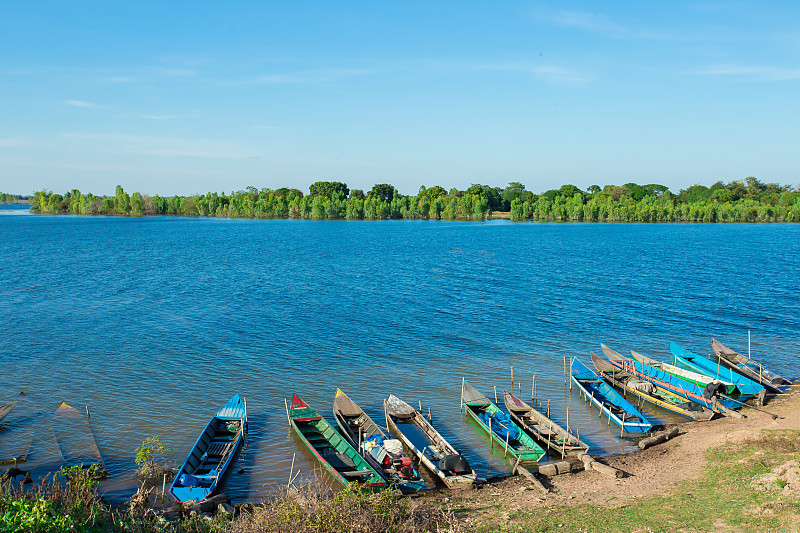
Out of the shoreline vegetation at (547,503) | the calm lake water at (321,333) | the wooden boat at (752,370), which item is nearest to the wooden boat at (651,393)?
the calm lake water at (321,333)

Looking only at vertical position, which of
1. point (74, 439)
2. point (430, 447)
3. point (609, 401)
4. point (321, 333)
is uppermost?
point (321, 333)

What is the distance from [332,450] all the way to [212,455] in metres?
4.80

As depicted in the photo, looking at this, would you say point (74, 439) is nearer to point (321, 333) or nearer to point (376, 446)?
point (376, 446)

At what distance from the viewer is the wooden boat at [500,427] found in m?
22.3

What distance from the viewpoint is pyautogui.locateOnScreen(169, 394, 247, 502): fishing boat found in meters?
18.8

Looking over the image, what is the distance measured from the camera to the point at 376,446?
22.2 metres

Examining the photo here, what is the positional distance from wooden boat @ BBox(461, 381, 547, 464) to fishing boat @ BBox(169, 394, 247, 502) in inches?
423

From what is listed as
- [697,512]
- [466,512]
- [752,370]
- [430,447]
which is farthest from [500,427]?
[752,370]

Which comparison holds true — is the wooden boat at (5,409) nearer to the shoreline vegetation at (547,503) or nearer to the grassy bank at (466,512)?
the shoreline vegetation at (547,503)

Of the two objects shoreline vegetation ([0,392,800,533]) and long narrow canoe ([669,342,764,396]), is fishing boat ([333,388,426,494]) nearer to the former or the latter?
shoreline vegetation ([0,392,800,533])

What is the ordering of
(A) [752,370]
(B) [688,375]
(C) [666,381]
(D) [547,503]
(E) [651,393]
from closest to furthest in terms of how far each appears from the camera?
1. (D) [547,503]
2. (E) [651,393]
3. (C) [666,381]
4. (B) [688,375]
5. (A) [752,370]

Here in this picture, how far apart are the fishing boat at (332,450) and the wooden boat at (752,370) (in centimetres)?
2223

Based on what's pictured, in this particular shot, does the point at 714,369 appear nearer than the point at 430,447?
No

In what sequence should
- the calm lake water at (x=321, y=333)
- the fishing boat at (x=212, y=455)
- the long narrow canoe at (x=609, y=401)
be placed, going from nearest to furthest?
1. the fishing boat at (x=212, y=455)
2. the long narrow canoe at (x=609, y=401)
3. the calm lake water at (x=321, y=333)
